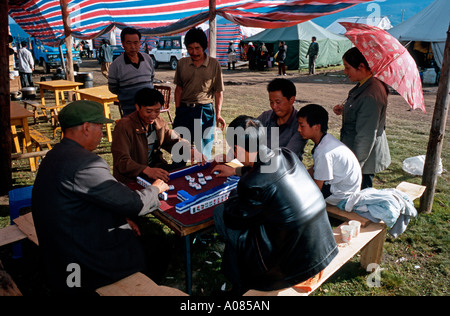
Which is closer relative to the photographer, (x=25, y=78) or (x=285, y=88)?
(x=285, y=88)

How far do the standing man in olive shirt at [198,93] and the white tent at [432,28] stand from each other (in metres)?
15.6

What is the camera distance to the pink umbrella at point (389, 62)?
3.26 metres

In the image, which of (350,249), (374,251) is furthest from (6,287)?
(374,251)

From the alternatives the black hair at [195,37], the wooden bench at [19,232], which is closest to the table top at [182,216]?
the wooden bench at [19,232]

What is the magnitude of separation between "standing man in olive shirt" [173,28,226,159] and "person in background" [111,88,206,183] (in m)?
1.04

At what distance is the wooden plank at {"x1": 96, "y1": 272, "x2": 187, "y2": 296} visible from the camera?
7.52 ft

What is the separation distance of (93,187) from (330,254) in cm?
180

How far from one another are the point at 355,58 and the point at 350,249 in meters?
2.18

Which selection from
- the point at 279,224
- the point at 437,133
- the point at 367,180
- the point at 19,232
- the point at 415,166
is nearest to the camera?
the point at 279,224

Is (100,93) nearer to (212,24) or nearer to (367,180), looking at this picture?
(212,24)

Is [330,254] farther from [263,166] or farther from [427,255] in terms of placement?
[427,255]

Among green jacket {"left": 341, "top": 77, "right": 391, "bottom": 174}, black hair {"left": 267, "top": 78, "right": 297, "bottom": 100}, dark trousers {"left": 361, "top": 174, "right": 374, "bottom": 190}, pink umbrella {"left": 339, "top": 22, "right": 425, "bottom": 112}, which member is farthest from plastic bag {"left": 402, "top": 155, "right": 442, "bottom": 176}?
black hair {"left": 267, "top": 78, "right": 297, "bottom": 100}

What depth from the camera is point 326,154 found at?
3023 millimetres
